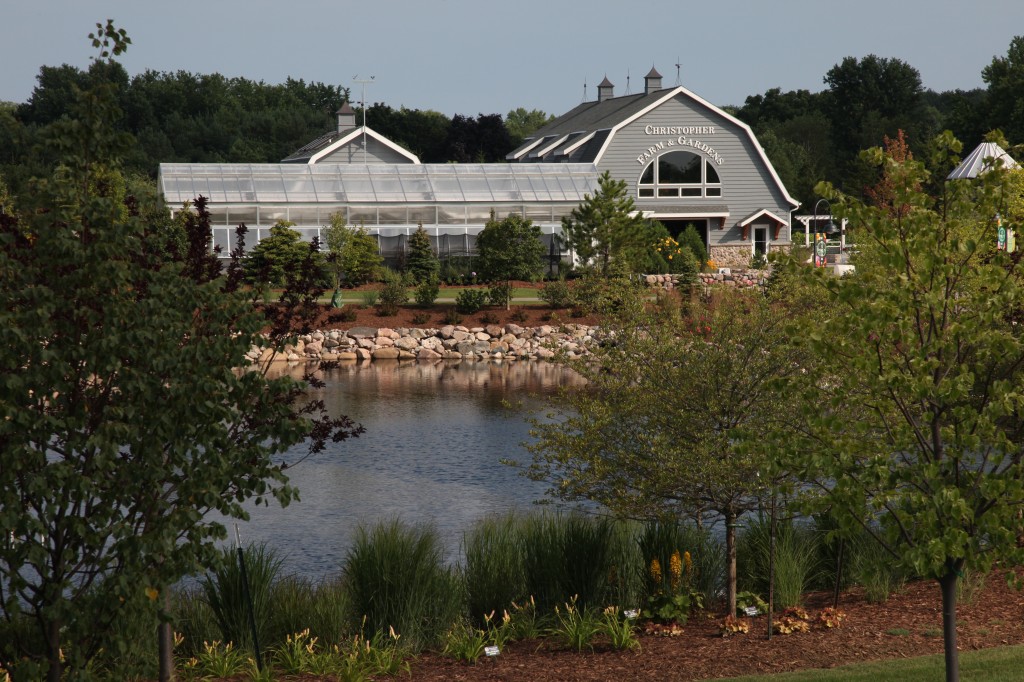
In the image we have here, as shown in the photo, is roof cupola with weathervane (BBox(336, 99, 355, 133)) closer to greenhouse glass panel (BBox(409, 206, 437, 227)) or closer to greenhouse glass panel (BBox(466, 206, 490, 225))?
greenhouse glass panel (BBox(409, 206, 437, 227))

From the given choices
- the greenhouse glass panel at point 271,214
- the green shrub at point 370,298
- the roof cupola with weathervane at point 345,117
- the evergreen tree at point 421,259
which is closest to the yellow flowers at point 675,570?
the green shrub at point 370,298

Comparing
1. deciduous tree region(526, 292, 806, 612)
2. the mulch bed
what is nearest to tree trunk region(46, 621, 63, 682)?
the mulch bed

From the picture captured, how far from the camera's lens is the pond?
13.8 metres

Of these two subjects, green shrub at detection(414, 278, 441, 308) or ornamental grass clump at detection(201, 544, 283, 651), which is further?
green shrub at detection(414, 278, 441, 308)

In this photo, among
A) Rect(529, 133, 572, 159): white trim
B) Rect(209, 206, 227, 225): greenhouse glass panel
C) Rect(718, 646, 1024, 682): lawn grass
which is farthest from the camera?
Rect(529, 133, 572, 159): white trim

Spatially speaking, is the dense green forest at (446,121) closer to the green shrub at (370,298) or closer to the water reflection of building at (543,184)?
the water reflection of building at (543,184)

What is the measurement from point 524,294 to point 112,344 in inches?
1403

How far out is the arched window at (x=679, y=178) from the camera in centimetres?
5166

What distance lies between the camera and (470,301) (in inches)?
1441

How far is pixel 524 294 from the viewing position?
40906 millimetres

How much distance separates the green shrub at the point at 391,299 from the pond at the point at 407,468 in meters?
6.66

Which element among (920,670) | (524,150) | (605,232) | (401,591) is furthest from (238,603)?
(524,150)

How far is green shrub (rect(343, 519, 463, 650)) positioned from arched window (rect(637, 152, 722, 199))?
43.4m

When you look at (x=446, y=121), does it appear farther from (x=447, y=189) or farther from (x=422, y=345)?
(x=422, y=345)
